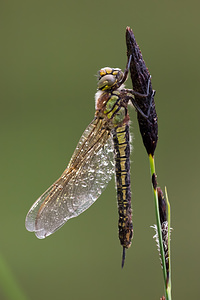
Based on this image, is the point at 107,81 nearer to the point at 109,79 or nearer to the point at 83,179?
the point at 109,79

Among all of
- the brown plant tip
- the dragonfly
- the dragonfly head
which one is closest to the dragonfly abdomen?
the dragonfly

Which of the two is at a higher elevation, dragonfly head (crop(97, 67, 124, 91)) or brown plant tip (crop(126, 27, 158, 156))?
dragonfly head (crop(97, 67, 124, 91))

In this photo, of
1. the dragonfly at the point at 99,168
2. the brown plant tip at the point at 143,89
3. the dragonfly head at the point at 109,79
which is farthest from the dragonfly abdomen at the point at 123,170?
the brown plant tip at the point at 143,89

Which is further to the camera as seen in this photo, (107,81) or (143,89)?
(107,81)

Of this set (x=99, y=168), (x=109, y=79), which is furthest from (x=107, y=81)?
(x=99, y=168)

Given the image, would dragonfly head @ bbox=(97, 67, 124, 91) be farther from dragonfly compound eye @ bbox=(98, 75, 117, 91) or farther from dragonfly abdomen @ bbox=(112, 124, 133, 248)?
dragonfly abdomen @ bbox=(112, 124, 133, 248)

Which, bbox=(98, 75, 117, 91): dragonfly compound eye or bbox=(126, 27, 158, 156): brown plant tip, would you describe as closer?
bbox=(126, 27, 158, 156): brown plant tip
